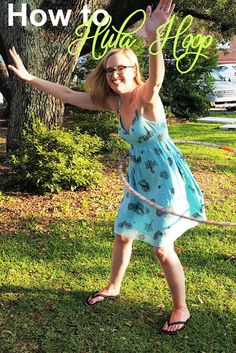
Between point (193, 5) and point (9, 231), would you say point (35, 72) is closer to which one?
point (9, 231)

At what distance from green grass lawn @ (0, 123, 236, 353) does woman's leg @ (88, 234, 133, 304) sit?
100 millimetres

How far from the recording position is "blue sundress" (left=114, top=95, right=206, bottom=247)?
317cm

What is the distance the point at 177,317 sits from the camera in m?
3.50

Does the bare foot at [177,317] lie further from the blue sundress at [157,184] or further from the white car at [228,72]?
the white car at [228,72]

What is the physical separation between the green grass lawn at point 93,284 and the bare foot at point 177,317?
59mm

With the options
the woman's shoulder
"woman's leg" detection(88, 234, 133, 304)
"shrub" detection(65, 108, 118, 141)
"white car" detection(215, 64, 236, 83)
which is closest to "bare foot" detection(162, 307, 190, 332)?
"woman's leg" detection(88, 234, 133, 304)

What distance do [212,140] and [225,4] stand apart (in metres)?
5.15

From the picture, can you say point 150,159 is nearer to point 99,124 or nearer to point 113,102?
point 113,102

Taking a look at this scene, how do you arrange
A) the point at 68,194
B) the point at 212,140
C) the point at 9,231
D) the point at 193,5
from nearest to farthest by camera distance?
the point at 9,231, the point at 68,194, the point at 212,140, the point at 193,5

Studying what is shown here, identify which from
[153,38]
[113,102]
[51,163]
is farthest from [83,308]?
[51,163]

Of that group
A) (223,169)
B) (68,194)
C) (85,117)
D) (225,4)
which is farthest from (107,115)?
(225,4)

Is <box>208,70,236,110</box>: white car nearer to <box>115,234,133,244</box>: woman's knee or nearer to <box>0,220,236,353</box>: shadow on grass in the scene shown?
<box>0,220,236,353</box>: shadow on grass

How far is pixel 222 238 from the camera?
5168 millimetres

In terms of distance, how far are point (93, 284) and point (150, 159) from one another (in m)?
1.42
